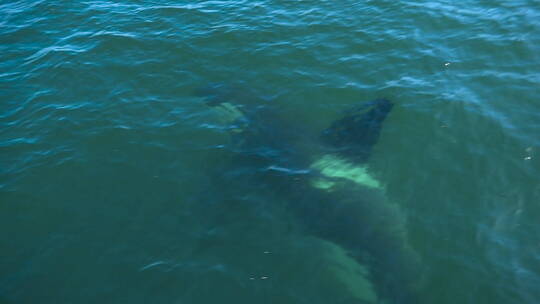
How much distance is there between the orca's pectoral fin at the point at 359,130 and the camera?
22594 mm

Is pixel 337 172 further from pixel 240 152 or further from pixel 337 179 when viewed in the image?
pixel 240 152

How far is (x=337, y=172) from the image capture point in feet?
70.5

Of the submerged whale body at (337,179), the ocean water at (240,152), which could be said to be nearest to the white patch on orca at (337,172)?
the submerged whale body at (337,179)

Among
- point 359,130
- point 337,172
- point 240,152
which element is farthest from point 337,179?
point 240,152

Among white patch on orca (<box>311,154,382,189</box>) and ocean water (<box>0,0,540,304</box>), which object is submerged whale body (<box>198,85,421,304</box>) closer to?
white patch on orca (<box>311,154,382,189</box>)

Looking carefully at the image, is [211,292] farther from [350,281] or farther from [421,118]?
[421,118]

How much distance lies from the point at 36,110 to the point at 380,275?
70.6ft

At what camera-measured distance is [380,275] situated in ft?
55.4

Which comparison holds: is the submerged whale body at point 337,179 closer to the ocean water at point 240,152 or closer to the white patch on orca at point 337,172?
the white patch on orca at point 337,172

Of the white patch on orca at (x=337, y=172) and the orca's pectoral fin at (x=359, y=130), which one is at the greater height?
the orca's pectoral fin at (x=359, y=130)

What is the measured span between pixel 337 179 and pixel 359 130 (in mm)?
3666

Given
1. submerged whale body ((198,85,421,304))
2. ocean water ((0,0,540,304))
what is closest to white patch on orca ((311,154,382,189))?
submerged whale body ((198,85,421,304))

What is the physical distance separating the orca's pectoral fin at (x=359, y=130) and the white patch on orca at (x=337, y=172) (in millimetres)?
662

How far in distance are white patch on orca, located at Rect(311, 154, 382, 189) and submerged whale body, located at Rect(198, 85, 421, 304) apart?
0.16ft
